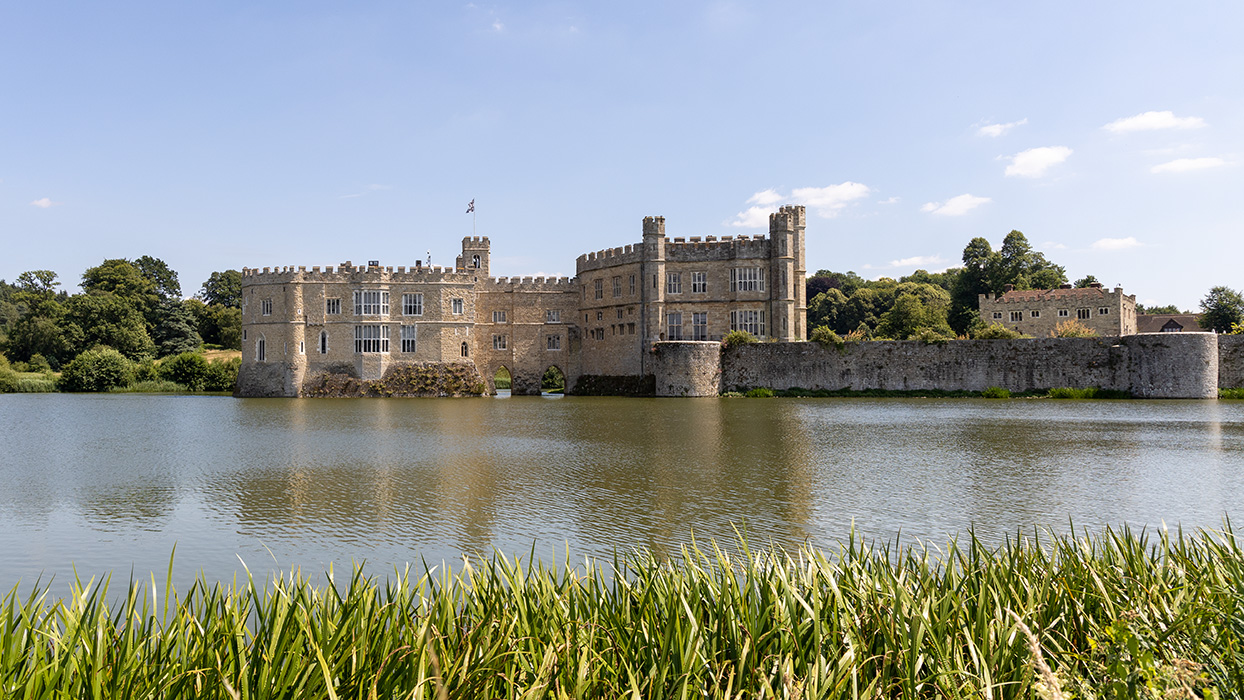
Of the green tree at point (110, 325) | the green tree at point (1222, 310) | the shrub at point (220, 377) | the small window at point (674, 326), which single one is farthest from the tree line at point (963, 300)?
the green tree at point (110, 325)

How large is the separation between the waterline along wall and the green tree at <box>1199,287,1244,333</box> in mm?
37536

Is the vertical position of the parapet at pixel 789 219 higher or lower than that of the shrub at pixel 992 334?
→ higher

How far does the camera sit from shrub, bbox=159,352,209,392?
57.6 meters

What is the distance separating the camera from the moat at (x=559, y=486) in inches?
333

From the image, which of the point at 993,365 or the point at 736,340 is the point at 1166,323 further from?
the point at 736,340

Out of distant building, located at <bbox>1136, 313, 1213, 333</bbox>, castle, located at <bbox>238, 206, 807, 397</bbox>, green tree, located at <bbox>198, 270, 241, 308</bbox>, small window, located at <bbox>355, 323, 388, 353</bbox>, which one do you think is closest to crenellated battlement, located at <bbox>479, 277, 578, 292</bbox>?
castle, located at <bbox>238, 206, 807, 397</bbox>

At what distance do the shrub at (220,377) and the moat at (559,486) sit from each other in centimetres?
3492

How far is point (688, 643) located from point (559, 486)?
27.0 feet

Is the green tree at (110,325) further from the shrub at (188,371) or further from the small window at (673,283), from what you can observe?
the small window at (673,283)

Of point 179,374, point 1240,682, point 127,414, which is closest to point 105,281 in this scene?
point 179,374

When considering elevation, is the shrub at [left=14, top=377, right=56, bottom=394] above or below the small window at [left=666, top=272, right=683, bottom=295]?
below

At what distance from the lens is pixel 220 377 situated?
188 feet

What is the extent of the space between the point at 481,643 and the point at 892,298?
79.9m

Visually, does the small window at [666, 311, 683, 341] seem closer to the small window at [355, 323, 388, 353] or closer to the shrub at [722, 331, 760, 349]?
the shrub at [722, 331, 760, 349]
